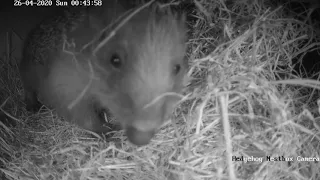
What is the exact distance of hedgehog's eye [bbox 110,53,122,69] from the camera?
189 cm

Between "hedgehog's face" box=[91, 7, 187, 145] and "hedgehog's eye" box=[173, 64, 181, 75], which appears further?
"hedgehog's eye" box=[173, 64, 181, 75]

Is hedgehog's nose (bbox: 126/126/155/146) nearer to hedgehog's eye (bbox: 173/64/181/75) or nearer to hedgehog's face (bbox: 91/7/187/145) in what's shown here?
hedgehog's face (bbox: 91/7/187/145)

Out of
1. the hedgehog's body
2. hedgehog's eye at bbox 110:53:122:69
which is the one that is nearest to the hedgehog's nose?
the hedgehog's body

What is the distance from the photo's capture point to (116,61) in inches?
74.9

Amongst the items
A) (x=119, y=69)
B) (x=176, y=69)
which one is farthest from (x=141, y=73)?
(x=176, y=69)

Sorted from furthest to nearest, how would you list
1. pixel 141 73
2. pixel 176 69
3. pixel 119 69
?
pixel 176 69, pixel 119 69, pixel 141 73

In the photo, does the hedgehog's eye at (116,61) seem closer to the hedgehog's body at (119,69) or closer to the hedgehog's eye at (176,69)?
the hedgehog's body at (119,69)

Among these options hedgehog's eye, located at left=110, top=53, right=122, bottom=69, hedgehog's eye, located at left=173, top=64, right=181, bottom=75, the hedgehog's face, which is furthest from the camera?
hedgehog's eye, located at left=173, top=64, right=181, bottom=75

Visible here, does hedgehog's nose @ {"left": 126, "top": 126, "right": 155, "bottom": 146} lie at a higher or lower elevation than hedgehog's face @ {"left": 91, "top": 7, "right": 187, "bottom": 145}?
lower

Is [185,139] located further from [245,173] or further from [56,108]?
[56,108]

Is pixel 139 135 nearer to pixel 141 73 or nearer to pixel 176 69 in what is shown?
pixel 141 73

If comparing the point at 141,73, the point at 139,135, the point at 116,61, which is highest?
the point at 116,61

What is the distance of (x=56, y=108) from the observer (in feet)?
8.62

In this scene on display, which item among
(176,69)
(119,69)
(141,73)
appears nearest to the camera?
(141,73)
